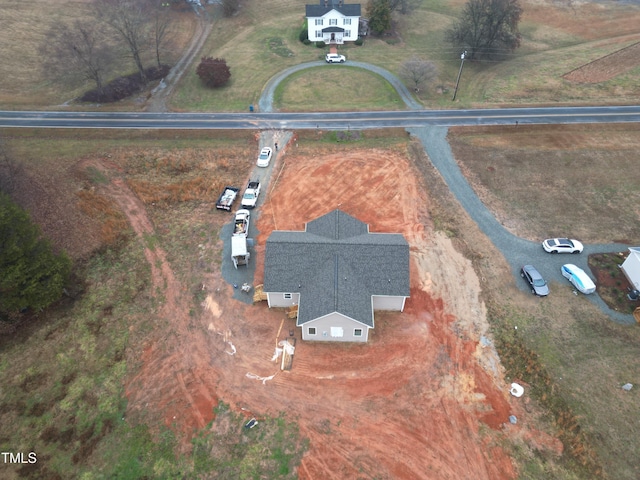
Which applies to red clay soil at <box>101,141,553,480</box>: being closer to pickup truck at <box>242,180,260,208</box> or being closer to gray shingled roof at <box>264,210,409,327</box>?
gray shingled roof at <box>264,210,409,327</box>

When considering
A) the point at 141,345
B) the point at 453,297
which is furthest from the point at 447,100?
the point at 141,345

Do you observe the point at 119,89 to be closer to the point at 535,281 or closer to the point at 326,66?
the point at 326,66

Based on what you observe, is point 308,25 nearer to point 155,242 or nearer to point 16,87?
point 16,87

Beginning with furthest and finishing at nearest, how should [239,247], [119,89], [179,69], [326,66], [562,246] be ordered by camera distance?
1. [326,66]
2. [179,69]
3. [119,89]
4. [562,246]
5. [239,247]

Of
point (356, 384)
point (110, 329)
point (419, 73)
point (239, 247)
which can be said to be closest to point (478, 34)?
point (419, 73)

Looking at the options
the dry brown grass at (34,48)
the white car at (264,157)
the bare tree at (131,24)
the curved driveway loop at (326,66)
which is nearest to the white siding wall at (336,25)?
the curved driveway loop at (326,66)

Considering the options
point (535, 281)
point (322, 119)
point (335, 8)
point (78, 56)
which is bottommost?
point (535, 281)

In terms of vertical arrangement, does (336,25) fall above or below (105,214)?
above

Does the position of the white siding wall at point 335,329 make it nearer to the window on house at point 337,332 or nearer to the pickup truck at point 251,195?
the window on house at point 337,332
